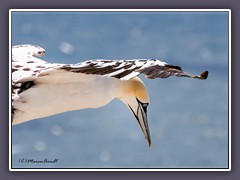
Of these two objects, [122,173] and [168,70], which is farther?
[122,173]

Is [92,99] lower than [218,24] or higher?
lower

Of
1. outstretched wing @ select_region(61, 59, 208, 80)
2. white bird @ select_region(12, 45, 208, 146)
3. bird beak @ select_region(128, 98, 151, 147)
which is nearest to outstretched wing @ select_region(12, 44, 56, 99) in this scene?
white bird @ select_region(12, 45, 208, 146)

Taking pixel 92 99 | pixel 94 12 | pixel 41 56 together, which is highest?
pixel 94 12

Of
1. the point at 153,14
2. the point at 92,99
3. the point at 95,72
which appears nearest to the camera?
the point at 95,72

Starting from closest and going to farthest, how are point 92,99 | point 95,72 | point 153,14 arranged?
point 95,72 < point 92,99 < point 153,14

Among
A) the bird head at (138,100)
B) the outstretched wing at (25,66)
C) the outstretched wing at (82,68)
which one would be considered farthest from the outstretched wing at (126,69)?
the bird head at (138,100)

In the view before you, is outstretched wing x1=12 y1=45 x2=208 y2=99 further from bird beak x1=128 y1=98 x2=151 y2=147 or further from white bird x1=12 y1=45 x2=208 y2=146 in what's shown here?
bird beak x1=128 y1=98 x2=151 y2=147

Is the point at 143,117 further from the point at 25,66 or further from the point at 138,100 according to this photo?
the point at 25,66

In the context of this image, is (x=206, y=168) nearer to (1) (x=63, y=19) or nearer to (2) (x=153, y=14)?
(2) (x=153, y=14)
